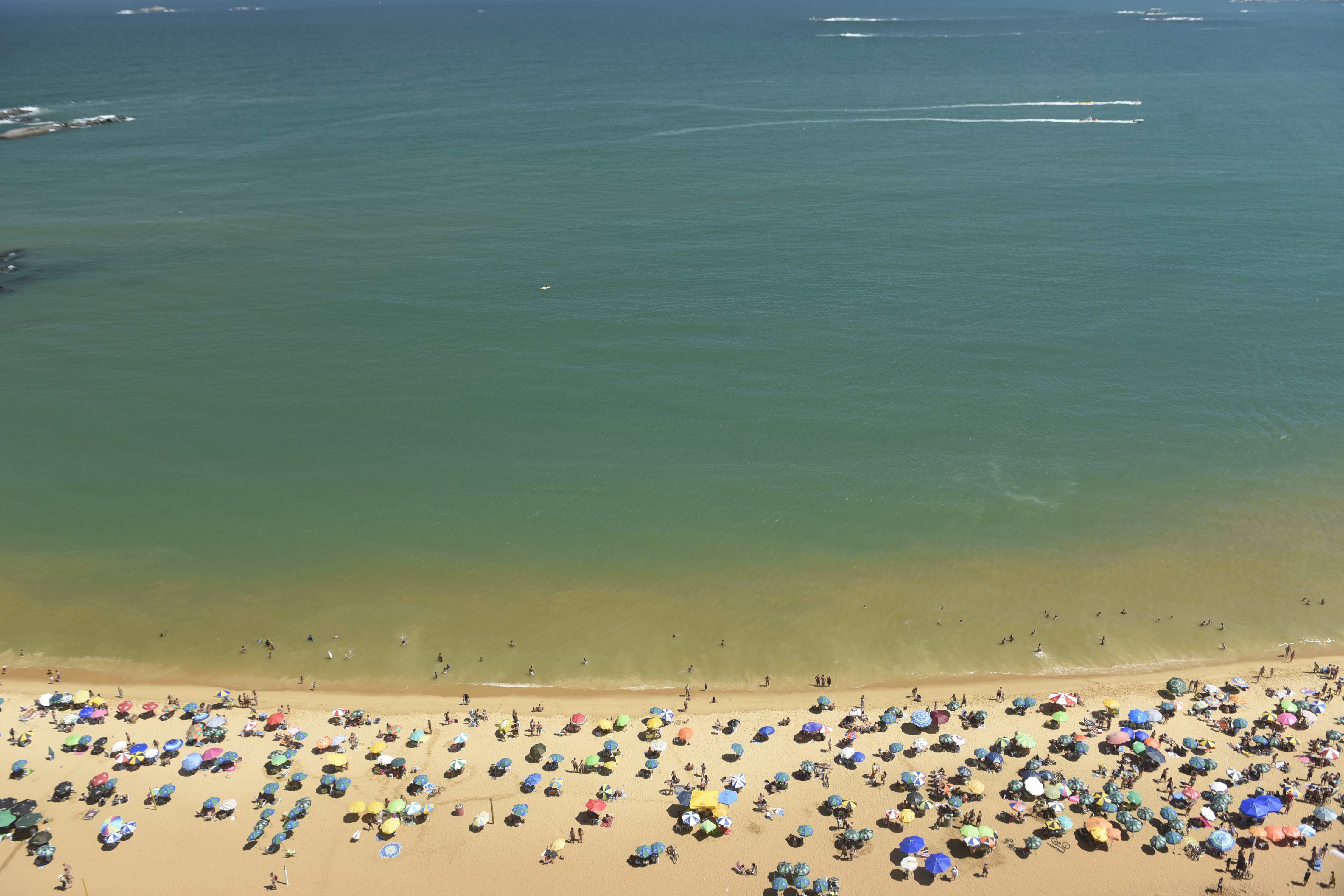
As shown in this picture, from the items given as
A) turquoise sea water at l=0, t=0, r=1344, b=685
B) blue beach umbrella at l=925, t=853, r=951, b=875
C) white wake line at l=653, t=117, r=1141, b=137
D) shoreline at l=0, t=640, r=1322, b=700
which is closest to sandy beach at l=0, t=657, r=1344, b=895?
shoreline at l=0, t=640, r=1322, b=700

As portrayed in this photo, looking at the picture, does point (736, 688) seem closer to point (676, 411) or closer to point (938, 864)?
point (938, 864)

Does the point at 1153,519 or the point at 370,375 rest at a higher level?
the point at 370,375

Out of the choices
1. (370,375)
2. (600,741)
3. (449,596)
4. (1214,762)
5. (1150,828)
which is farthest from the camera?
(370,375)

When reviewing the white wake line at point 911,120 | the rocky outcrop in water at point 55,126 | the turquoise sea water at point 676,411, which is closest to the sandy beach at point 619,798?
the turquoise sea water at point 676,411

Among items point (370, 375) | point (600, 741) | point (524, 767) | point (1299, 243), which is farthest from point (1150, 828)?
point (1299, 243)

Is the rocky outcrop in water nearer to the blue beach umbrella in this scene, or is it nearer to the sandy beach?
the sandy beach

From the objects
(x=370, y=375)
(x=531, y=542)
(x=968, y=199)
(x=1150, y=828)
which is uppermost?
(x=968, y=199)

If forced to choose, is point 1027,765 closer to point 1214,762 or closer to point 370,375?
point 1214,762
